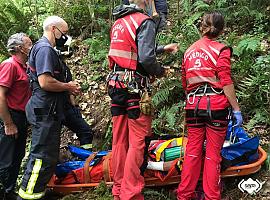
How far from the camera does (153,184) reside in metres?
5.00

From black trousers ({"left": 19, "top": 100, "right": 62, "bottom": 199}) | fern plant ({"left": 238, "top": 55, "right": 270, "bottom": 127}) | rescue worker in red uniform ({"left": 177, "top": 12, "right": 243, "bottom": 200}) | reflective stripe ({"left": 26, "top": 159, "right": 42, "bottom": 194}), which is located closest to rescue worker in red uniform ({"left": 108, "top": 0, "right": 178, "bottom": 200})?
rescue worker in red uniform ({"left": 177, "top": 12, "right": 243, "bottom": 200})

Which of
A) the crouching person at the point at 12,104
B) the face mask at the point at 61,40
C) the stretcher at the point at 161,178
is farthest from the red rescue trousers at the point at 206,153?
the crouching person at the point at 12,104

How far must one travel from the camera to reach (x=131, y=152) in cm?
448

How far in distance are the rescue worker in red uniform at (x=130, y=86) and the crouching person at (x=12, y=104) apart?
1.43 m

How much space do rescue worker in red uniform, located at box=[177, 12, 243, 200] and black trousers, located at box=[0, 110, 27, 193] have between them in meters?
2.43

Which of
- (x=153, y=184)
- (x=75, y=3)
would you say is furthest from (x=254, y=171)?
(x=75, y=3)

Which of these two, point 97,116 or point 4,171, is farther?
point 97,116

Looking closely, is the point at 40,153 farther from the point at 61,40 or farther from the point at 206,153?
the point at 206,153

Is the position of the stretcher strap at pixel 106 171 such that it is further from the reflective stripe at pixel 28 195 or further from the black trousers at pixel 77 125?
the black trousers at pixel 77 125

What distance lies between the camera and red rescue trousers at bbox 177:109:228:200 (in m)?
4.39

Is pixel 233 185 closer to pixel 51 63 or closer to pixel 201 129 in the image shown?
pixel 201 129

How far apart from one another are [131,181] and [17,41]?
2.52 metres

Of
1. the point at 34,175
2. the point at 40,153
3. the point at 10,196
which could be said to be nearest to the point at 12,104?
the point at 40,153

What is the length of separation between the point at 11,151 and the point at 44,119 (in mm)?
935
